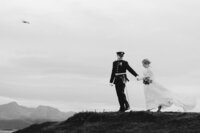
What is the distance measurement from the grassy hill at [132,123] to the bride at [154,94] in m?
1.37

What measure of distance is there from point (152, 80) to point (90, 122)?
377 centimetres

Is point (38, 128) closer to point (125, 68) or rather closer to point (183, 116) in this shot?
point (125, 68)

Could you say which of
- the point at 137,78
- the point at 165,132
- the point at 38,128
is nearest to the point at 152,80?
the point at 137,78

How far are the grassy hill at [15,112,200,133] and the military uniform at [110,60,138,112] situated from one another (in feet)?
2.51

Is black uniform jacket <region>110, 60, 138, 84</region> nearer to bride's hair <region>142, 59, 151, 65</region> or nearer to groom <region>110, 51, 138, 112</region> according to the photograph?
groom <region>110, 51, 138, 112</region>

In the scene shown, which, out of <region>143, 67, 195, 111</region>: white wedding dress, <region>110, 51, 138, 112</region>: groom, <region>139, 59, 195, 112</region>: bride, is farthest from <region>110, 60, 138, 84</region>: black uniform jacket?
<region>143, 67, 195, 111</region>: white wedding dress

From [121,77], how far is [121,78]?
0.05m

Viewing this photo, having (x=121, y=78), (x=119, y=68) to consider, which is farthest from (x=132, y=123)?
(x=119, y=68)

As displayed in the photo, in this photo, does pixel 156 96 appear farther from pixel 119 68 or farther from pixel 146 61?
pixel 119 68

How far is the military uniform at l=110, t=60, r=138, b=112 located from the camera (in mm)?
26406

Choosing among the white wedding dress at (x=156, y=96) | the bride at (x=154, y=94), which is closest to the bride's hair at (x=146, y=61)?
the bride at (x=154, y=94)

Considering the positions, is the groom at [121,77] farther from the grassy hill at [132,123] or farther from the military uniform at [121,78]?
the grassy hill at [132,123]

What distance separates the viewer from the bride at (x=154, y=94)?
26.8m

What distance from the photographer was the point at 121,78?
26453 millimetres
